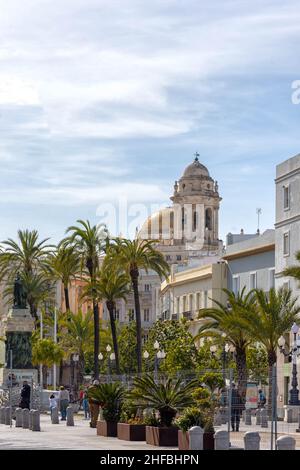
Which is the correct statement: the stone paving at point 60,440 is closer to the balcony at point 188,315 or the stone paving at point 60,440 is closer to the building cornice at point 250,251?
the building cornice at point 250,251

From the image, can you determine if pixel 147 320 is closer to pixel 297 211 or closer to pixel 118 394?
pixel 297 211

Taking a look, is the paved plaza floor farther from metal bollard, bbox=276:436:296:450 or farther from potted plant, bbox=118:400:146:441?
metal bollard, bbox=276:436:296:450

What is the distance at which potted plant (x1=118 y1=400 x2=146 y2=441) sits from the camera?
125 feet

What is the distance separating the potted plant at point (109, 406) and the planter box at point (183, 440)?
655 centimetres

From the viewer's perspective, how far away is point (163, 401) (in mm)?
37125

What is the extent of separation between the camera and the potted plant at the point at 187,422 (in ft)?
111

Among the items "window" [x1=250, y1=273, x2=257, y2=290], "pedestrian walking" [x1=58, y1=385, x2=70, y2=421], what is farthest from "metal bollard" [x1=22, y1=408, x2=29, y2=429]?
"window" [x1=250, y1=273, x2=257, y2=290]

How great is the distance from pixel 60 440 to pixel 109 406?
2767mm

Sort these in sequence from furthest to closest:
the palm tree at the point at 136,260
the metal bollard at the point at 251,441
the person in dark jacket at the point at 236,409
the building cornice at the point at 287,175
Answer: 1. the palm tree at the point at 136,260
2. the building cornice at the point at 287,175
3. the person in dark jacket at the point at 236,409
4. the metal bollard at the point at 251,441

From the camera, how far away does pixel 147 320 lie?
168875 millimetres

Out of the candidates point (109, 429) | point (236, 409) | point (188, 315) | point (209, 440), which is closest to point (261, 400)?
point (236, 409)

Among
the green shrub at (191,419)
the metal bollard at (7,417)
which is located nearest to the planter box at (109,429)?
the green shrub at (191,419)
